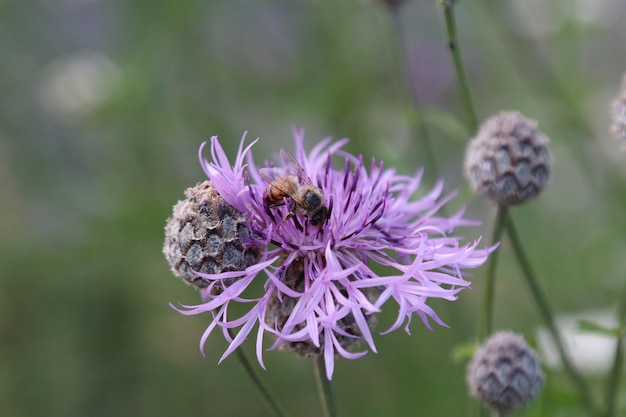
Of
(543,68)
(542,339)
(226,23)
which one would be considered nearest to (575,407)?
(542,339)

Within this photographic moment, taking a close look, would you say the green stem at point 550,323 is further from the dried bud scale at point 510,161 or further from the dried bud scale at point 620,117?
the dried bud scale at point 620,117

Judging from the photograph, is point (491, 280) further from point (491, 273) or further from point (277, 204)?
point (277, 204)

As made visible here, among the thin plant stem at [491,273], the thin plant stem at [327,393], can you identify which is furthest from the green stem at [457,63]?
the thin plant stem at [327,393]

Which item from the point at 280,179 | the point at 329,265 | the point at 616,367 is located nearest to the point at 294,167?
the point at 280,179

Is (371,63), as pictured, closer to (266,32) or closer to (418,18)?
(266,32)

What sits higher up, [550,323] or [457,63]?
[457,63]

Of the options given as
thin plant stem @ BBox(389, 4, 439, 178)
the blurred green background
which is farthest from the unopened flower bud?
the blurred green background
